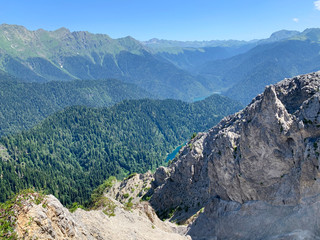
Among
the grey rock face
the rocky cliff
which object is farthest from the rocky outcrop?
the grey rock face

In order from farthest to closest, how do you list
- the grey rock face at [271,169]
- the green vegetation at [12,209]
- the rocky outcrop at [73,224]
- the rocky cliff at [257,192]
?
the grey rock face at [271,169] < the rocky cliff at [257,192] < the rocky outcrop at [73,224] < the green vegetation at [12,209]

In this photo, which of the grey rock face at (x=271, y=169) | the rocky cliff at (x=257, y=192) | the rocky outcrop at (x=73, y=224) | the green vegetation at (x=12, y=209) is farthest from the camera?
the grey rock face at (x=271, y=169)

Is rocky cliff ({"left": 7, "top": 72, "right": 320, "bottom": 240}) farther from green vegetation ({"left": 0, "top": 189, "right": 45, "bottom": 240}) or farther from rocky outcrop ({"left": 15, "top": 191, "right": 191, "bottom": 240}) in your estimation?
green vegetation ({"left": 0, "top": 189, "right": 45, "bottom": 240})

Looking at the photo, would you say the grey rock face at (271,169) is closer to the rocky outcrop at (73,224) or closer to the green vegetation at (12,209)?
the rocky outcrop at (73,224)

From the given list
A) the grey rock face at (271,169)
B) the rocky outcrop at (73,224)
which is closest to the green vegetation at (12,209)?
the rocky outcrop at (73,224)

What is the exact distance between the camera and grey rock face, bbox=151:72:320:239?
4278 cm

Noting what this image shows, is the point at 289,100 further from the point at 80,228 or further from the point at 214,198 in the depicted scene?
the point at 80,228

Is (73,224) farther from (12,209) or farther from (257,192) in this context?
(257,192)

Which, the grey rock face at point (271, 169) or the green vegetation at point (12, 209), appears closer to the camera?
the green vegetation at point (12, 209)

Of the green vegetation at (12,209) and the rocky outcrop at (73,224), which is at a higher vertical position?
the green vegetation at (12,209)

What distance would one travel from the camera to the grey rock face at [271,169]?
140 feet

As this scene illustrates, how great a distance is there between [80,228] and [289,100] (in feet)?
151

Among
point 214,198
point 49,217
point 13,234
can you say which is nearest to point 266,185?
point 214,198

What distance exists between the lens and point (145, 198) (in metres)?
103
